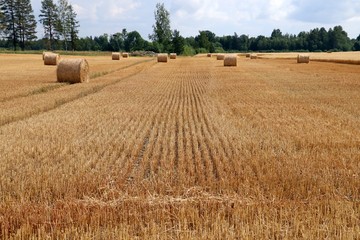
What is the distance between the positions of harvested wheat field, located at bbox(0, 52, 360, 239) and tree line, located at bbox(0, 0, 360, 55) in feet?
319

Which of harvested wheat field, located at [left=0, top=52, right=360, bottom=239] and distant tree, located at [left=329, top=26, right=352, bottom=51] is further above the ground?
distant tree, located at [left=329, top=26, right=352, bottom=51]

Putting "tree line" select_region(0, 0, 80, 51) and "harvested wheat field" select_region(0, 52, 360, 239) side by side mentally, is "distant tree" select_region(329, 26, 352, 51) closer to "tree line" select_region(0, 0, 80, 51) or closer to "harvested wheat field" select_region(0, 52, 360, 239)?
"tree line" select_region(0, 0, 80, 51)

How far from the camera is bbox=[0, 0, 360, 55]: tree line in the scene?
10412cm

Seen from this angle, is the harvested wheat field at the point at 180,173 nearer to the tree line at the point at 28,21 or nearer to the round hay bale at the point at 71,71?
the round hay bale at the point at 71,71

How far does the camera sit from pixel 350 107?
14.3 meters

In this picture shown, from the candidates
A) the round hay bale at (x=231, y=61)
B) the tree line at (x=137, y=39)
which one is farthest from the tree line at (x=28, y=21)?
the round hay bale at (x=231, y=61)

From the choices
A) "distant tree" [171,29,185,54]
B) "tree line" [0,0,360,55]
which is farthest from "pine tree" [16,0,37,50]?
"distant tree" [171,29,185,54]

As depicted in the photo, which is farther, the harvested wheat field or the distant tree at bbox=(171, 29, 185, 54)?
the distant tree at bbox=(171, 29, 185, 54)

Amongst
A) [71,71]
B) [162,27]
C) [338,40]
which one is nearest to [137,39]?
[162,27]

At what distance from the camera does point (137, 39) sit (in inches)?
5935

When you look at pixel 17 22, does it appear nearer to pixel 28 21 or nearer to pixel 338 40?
pixel 28 21

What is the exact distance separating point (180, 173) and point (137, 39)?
485ft

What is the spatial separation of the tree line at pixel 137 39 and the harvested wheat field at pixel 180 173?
9710 cm

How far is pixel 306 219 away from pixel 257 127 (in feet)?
19.5
